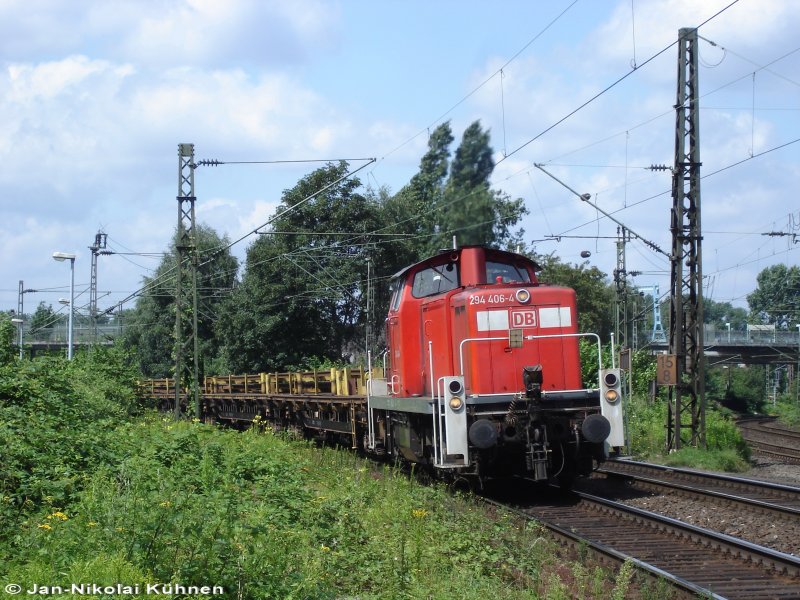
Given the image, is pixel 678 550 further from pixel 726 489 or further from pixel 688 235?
pixel 688 235

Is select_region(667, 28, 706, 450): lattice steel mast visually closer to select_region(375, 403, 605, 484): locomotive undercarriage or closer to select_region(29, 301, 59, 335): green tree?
select_region(375, 403, 605, 484): locomotive undercarriage

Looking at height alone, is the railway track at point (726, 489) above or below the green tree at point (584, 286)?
below

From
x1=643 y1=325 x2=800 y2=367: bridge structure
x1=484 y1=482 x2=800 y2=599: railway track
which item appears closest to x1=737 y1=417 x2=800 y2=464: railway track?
x1=484 y1=482 x2=800 y2=599: railway track

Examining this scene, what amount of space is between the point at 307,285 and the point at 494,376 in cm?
2590

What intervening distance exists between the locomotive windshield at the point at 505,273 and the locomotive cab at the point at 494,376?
0.05 ft

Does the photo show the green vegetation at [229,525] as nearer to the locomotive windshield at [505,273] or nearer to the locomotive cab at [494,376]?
the locomotive cab at [494,376]

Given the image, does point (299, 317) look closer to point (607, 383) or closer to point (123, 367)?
point (123, 367)

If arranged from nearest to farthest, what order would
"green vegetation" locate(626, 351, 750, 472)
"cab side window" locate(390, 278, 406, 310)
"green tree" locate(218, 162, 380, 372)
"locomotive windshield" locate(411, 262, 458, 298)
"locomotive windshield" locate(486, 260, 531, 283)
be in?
"locomotive windshield" locate(486, 260, 531, 283), "locomotive windshield" locate(411, 262, 458, 298), "cab side window" locate(390, 278, 406, 310), "green vegetation" locate(626, 351, 750, 472), "green tree" locate(218, 162, 380, 372)

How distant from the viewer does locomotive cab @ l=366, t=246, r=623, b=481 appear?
1099cm

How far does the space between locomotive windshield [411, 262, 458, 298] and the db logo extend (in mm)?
1146

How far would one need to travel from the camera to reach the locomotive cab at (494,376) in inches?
433

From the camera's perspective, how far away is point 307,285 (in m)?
37.2

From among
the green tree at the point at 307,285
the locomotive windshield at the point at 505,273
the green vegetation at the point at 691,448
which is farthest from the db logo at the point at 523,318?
the green tree at the point at 307,285

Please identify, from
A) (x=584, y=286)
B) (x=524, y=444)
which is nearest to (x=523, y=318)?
(x=524, y=444)
